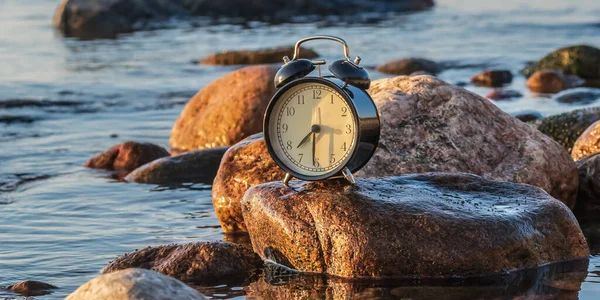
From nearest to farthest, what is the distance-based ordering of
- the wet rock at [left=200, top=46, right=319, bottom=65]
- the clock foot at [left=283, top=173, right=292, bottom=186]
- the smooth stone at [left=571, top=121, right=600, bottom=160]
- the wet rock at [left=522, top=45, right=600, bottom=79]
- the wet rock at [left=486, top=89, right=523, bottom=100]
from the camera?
the clock foot at [left=283, top=173, right=292, bottom=186] < the smooth stone at [left=571, top=121, right=600, bottom=160] < the wet rock at [left=486, top=89, right=523, bottom=100] < the wet rock at [left=522, top=45, right=600, bottom=79] < the wet rock at [left=200, top=46, right=319, bottom=65]

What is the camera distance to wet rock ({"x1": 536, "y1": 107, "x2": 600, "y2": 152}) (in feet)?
35.0

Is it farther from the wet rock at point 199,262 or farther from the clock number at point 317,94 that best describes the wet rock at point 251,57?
the clock number at point 317,94

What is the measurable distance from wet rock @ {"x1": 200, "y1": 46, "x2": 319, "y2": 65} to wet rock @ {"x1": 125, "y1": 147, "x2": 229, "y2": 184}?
12823mm

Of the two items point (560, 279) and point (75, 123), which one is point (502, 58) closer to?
point (75, 123)

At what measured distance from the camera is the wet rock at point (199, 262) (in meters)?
5.88

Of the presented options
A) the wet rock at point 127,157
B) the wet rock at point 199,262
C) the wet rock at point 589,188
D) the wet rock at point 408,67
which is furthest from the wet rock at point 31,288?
the wet rock at point 408,67

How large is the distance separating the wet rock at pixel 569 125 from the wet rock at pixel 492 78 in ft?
24.9

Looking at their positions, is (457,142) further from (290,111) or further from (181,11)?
(181,11)

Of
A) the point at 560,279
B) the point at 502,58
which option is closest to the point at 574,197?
the point at 560,279

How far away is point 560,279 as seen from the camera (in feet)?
18.5

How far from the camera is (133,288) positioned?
164 inches

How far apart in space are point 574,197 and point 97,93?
1159 cm

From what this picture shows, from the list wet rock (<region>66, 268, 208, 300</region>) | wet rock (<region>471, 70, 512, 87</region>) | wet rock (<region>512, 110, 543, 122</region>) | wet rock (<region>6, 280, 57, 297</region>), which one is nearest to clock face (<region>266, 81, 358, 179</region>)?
wet rock (<region>6, 280, 57, 297</region>)

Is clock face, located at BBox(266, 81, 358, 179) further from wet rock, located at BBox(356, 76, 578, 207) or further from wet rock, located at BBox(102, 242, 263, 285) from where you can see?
wet rock, located at BBox(356, 76, 578, 207)
